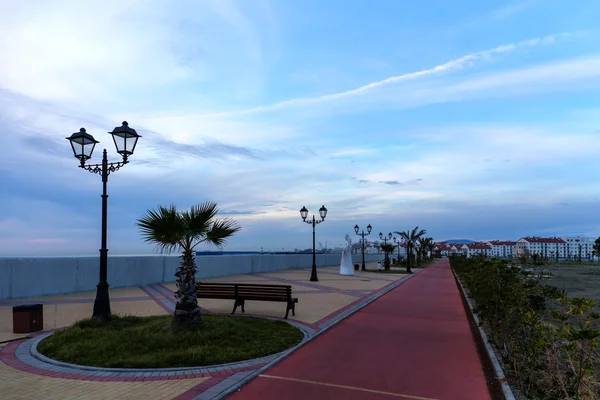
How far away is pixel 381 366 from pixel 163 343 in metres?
3.45

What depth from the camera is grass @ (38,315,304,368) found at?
5965 millimetres

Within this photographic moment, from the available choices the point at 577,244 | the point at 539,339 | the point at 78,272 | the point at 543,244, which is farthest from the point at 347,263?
the point at 577,244

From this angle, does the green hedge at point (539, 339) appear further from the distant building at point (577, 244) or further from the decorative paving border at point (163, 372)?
the distant building at point (577, 244)

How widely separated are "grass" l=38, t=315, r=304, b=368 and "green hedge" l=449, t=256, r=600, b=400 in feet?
10.8

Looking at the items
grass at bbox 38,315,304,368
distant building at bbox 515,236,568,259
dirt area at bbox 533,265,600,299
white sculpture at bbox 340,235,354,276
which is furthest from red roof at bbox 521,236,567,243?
grass at bbox 38,315,304,368

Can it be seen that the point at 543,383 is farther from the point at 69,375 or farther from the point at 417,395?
the point at 69,375

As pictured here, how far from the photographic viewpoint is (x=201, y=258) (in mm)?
21766

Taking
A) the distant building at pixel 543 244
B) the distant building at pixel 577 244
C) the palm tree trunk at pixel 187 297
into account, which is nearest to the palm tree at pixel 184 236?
the palm tree trunk at pixel 187 297

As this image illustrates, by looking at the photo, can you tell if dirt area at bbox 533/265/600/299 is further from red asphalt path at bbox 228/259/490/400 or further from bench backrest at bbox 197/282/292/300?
bench backrest at bbox 197/282/292/300

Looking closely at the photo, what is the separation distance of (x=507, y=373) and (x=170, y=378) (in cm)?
436

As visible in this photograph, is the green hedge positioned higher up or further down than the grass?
higher up

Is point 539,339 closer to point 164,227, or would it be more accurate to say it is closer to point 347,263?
point 164,227

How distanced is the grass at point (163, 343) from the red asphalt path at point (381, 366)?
0.74m

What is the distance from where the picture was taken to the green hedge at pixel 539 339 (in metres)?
→ 4.03
